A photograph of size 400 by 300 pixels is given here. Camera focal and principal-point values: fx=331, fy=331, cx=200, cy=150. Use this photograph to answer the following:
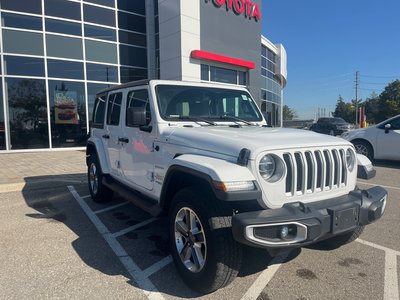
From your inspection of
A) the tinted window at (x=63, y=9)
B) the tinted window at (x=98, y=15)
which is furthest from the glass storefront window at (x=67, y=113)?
the tinted window at (x=98, y=15)

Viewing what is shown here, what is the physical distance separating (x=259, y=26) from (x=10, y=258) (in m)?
19.0

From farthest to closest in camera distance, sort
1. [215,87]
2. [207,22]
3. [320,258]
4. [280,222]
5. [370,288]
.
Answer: [207,22]
[215,87]
[320,258]
[370,288]
[280,222]

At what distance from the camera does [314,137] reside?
3.35 m

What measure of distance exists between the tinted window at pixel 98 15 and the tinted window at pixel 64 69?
2213mm

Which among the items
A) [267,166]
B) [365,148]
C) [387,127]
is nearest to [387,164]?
[365,148]

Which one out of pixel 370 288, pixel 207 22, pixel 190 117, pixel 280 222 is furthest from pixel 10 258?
pixel 207 22

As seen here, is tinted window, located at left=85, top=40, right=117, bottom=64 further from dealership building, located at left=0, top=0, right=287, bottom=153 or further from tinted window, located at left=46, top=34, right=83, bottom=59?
tinted window, located at left=46, top=34, right=83, bottom=59

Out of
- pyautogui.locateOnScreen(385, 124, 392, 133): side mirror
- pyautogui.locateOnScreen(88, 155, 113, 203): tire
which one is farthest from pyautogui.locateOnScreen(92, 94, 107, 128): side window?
pyautogui.locateOnScreen(385, 124, 392, 133): side mirror

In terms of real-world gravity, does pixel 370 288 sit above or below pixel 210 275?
below

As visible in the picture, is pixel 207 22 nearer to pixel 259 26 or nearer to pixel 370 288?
pixel 259 26

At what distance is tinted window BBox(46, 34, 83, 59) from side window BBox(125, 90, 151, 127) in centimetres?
1131

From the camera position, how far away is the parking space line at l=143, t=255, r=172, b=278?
3.40 metres

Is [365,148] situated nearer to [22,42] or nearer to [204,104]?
[204,104]

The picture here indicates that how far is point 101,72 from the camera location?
15.5 metres
